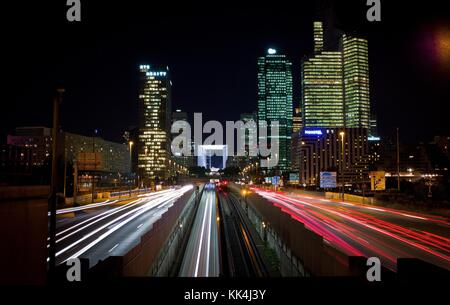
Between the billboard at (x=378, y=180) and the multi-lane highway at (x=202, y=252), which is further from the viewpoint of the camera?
the billboard at (x=378, y=180)

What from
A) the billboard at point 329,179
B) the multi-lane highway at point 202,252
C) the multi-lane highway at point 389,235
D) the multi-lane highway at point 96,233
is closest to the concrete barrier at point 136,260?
the multi-lane highway at point 96,233

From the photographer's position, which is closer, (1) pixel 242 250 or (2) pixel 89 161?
(1) pixel 242 250

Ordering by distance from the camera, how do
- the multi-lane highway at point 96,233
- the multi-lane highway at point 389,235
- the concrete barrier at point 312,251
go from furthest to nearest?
the multi-lane highway at point 96,233, the multi-lane highway at point 389,235, the concrete barrier at point 312,251

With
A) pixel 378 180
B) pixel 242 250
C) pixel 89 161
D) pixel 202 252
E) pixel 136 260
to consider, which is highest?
pixel 89 161

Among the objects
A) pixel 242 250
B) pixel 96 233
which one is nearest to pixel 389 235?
pixel 242 250

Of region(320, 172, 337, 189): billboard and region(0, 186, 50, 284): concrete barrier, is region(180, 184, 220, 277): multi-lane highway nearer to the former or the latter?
region(0, 186, 50, 284): concrete barrier

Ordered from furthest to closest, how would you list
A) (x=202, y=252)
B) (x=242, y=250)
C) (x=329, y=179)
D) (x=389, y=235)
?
1. (x=329, y=179)
2. (x=242, y=250)
3. (x=202, y=252)
4. (x=389, y=235)

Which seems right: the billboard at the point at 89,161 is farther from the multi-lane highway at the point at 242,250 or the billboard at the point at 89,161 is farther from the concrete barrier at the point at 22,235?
the concrete barrier at the point at 22,235

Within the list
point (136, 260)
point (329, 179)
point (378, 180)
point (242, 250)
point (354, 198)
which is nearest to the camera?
point (136, 260)

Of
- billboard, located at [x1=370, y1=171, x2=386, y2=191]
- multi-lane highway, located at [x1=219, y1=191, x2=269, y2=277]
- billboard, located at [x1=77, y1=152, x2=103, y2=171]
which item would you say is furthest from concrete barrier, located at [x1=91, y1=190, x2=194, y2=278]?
billboard, located at [x1=370, y1=171, x2=386, y2=191]

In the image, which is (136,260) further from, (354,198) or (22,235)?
(354,198)
